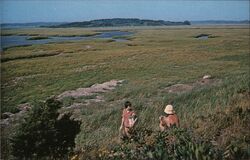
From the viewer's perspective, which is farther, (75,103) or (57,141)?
(75,103)

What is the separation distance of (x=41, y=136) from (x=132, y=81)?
22.5 meters

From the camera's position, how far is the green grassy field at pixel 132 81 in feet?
42.0

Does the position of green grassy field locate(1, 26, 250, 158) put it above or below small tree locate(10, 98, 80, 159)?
below

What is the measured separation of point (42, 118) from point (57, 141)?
1.87 ft

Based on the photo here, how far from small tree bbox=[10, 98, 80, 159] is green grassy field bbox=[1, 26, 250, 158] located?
1.23m

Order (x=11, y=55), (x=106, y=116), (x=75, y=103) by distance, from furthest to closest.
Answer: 1. (x=11, y=55)
2. (x=75, y=103)
3. (x=106, y=116)

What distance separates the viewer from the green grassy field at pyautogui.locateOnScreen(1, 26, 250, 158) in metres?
12.8

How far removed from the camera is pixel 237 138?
→ 23.9 ft

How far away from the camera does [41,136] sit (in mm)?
7324

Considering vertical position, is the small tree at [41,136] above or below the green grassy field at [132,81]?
above

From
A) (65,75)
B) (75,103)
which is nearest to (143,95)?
(75,103)

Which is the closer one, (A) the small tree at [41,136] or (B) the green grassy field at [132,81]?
(A) the small tree at [41,136]

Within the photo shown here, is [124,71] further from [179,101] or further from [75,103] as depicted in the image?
[179,101]

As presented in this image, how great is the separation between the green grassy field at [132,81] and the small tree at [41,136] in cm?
123
